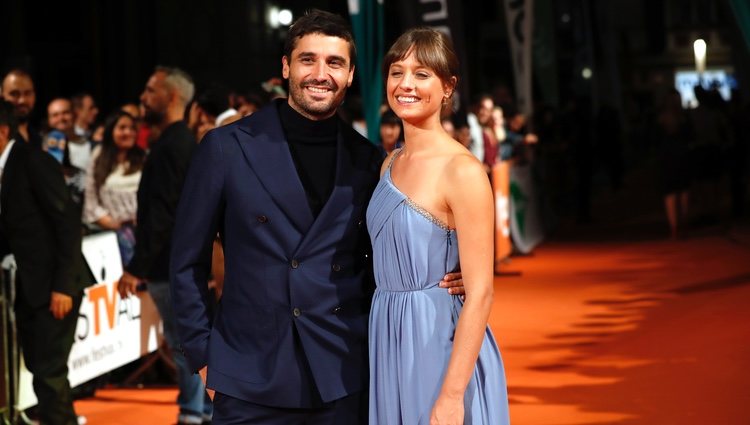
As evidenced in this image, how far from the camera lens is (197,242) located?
350 centimetres

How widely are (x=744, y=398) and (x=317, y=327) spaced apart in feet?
14.2

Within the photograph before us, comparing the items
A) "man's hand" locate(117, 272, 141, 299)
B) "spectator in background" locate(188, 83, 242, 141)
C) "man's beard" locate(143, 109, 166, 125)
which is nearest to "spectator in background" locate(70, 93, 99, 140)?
"man's beard" locate(143, 109, 166, 125)

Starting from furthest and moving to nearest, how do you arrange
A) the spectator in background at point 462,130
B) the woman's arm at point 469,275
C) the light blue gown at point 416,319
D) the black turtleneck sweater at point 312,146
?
the spectator in background at point 462,130
the black turtleneck sweater at point 312,146
the light blue gown at point 416,319
the woman's arm at point 469,275

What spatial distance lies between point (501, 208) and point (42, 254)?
8.07m

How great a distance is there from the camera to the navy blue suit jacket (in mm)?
3438

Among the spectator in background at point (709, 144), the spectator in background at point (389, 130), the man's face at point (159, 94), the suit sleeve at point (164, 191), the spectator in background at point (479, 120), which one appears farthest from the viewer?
the spectator in background at point (709, 144)

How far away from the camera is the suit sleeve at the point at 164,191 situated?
6.51 m

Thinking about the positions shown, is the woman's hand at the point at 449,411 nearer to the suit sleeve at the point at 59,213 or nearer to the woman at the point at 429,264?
the woman at the point at 429,264

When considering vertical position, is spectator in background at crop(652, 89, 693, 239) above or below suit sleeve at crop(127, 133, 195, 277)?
below

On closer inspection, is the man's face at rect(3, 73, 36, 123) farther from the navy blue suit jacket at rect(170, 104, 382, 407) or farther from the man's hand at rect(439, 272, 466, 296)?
the man's hand at rect(439, 272, 466, 296)

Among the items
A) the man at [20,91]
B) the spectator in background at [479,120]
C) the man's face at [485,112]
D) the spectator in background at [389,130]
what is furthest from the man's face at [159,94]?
the man's face at [485,112]

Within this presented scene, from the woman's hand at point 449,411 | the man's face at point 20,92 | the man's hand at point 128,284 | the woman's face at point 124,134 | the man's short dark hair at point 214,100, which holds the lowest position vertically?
the man's hand at point 128,284

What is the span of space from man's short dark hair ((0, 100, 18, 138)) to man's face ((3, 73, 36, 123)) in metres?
2.25

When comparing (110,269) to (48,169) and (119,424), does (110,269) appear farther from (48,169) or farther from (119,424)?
(48,169)
